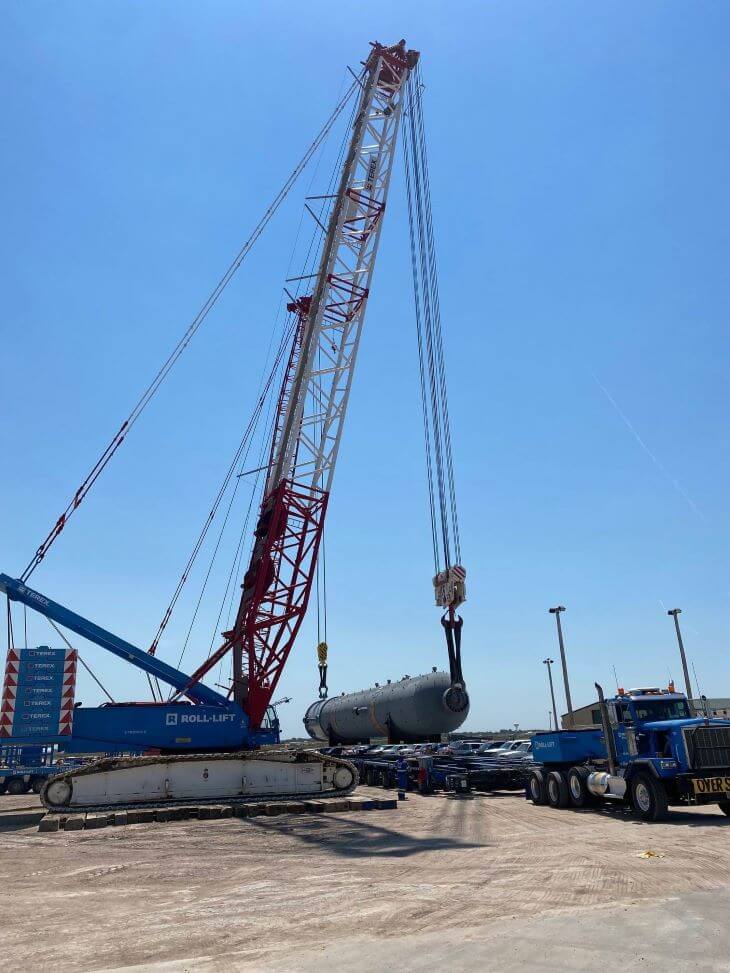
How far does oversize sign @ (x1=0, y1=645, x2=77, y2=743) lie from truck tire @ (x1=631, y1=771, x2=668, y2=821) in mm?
15645

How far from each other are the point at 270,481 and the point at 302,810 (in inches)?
622

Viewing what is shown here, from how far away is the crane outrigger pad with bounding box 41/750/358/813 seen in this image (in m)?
18.7

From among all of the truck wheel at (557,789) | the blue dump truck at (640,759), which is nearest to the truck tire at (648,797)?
the blue dump truck at (640,759)

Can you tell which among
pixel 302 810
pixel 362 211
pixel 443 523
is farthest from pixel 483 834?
pixel 362 211

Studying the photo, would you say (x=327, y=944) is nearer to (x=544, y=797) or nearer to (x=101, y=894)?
(x=101, y=894)

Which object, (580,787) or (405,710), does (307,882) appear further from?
(405,710)

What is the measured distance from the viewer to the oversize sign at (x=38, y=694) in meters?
21.9

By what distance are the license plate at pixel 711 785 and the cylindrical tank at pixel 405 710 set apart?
9.92 metres

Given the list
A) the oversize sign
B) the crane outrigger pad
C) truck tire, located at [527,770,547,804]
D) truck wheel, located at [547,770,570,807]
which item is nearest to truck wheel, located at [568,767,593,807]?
truck wheel, located at [547,770,570,807]

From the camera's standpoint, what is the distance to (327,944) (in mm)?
7363

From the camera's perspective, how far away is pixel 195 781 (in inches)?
784

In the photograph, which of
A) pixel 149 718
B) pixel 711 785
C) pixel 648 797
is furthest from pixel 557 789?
pixel 149 718

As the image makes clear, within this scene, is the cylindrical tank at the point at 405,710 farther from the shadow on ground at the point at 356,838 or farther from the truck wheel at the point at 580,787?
the shadow on ground at the point at 356,838

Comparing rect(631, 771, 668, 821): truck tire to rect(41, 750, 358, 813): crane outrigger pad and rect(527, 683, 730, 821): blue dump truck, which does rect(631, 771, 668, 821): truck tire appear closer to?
rect(527, 683, 730, 821): blue dump truck
